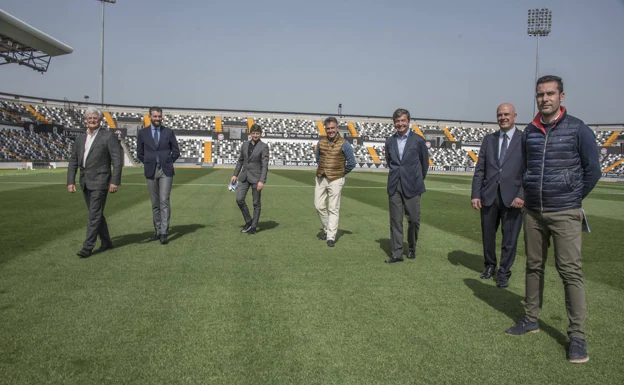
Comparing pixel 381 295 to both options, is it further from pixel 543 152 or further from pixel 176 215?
pixel 176 215

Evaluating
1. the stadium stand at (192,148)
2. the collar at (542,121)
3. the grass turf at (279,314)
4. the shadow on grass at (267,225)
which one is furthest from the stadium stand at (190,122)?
the collar at (542,121)

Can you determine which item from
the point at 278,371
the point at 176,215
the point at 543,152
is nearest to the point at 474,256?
the point at 543,152

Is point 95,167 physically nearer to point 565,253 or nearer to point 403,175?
point 403,175

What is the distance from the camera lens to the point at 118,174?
621 cm

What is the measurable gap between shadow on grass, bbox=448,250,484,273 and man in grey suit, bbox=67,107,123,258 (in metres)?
4.78

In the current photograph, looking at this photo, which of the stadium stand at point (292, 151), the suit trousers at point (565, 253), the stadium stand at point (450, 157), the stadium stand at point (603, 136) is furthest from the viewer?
the stadium stand at point (603, 136)

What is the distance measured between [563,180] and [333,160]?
409 centimetres

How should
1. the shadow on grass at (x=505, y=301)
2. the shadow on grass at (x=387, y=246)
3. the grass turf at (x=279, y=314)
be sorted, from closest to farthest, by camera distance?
the grass turf at (x=279, y=314)
the shadow on grass at (x=505, y=301)
the shadow on grass at (x=387, y=246)

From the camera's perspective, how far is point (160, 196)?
7.14 meters

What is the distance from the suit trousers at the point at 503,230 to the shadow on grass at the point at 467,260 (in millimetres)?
468

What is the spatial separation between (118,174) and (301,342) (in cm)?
407

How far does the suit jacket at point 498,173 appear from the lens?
5164 millimetres

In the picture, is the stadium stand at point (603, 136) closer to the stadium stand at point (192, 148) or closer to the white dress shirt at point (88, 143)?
the stadium stand at point (192, 148)

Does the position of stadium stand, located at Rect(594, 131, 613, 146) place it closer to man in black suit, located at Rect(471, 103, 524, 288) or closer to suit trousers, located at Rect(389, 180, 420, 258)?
suit trousers, located at Rect(389, 180, 420, 258)
